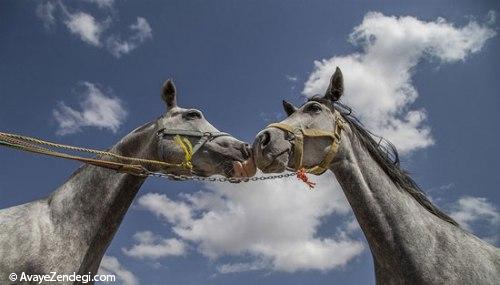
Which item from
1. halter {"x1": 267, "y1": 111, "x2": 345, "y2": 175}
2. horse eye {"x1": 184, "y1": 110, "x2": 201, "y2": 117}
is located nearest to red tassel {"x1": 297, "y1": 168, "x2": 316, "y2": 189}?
halter {"x1": 267, "y1": 111, "x2": 345, "y2": 175}

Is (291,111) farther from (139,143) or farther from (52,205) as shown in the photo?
(52,205)


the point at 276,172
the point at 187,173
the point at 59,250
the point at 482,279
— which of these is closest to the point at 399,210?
the point at 482,279

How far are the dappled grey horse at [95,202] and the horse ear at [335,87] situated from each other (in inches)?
67.3

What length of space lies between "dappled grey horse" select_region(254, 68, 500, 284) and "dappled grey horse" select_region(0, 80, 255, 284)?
0.92 m

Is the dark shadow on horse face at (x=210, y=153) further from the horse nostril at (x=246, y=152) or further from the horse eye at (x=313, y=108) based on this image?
the horse eye at (x=313, y=108)

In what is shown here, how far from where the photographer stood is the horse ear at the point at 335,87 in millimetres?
8406

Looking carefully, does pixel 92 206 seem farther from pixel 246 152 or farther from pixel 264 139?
pixel 264 139

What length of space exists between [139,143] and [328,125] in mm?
3270

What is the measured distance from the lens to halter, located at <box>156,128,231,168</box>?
329 inches

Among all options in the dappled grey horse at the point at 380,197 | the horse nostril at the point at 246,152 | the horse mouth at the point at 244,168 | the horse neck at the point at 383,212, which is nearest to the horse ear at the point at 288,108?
the dappled grey horse at the point at 380,197

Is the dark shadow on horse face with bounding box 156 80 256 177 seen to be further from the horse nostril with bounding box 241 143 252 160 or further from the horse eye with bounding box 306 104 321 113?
the horse eye with bounding box 306 104 321 113

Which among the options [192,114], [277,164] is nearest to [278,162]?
[277,164]

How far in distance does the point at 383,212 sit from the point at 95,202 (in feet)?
14.4

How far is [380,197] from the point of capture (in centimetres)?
727
